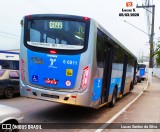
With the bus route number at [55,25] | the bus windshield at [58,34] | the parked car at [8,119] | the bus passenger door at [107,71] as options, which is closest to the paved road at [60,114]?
the bus passenger door at [107,71]

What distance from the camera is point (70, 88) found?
8227 millimetres

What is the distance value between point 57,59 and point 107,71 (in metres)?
2.92

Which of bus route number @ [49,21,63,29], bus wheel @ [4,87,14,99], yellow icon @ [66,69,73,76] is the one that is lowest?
bus wheel @ [4,87,14,99]

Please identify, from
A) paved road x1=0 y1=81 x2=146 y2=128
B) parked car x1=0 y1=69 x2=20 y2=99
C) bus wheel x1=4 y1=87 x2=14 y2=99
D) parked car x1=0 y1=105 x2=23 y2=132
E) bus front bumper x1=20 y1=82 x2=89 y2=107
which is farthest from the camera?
bus wheel x1=4 y1=87 x2=14 y2=99

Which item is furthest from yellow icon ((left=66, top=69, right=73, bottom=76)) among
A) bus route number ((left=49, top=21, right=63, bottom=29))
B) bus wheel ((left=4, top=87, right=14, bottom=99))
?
bus wheel ((left=4, top=87, right=14, bottom=99))

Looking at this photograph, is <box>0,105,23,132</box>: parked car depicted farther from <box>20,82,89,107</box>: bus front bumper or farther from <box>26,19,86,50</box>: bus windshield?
<box>26,19,86,50</box>: bus windshield

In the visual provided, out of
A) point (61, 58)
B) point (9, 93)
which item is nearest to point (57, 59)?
point (61, 58)

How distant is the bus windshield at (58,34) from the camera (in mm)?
8391

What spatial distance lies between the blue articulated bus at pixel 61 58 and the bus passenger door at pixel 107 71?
3.54 ft

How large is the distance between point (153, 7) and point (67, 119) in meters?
22.8

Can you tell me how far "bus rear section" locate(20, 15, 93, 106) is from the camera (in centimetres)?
817

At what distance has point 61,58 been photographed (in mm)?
8305

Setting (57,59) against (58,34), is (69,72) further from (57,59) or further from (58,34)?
(58,34)

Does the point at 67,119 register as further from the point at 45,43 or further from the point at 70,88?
the point at 45,43
